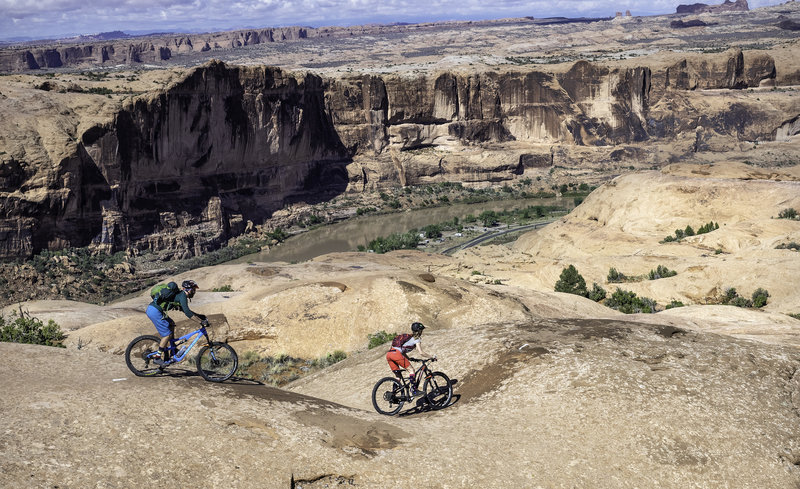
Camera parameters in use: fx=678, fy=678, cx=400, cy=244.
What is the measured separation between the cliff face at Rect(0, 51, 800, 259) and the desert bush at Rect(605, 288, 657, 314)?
44722mm

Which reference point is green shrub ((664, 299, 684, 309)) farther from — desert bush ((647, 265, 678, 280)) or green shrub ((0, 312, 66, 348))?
green shrub ((0, 312, 66, 348))

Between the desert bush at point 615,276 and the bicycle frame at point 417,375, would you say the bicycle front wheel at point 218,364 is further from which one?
the desert bush at point 615,276

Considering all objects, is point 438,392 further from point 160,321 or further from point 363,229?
point 363,229

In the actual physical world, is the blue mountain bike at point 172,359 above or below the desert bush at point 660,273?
above

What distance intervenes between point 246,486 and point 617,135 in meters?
101

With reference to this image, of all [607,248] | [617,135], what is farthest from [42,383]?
[617,135]

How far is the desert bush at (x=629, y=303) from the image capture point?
106 feet

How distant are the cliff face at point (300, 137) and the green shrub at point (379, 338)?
42.9 metres

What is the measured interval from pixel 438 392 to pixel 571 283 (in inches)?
946

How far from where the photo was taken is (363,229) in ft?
262

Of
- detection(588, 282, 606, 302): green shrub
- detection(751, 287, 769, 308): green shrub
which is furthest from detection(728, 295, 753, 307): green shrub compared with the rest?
detection(588, 282, 606, 302): green shrub

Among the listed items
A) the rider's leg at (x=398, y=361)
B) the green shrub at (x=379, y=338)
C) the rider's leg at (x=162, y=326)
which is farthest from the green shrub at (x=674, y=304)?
the rider's leg at (x=162, y=326)

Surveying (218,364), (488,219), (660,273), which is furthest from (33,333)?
(488,219)

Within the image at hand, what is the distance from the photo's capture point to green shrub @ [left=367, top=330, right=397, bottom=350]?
23.0m
